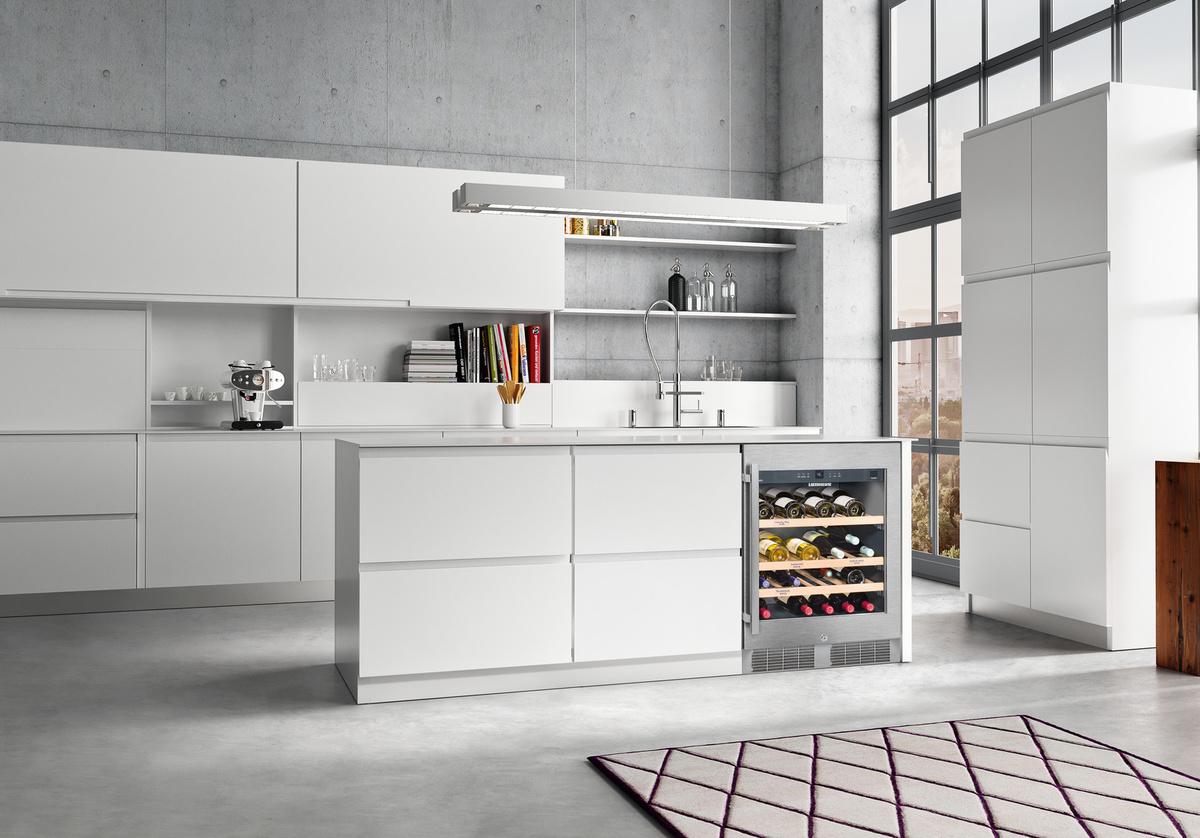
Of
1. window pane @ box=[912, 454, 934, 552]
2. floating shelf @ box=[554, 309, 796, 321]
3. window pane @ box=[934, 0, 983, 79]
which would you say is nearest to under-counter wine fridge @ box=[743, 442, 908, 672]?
window pane @ box=[912, 454, 934, 552]

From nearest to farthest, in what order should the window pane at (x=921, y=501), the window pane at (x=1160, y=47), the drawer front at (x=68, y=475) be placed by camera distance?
the window pane at (x=1160, y=47)
the drawer front at (x=68, y=475)
the window pane at (x=921, y=501)

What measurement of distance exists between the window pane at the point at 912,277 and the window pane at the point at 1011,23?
44.5 inches

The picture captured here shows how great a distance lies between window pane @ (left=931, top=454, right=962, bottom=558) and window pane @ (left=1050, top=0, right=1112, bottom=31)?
95.1 inches

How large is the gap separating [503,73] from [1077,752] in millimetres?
5252

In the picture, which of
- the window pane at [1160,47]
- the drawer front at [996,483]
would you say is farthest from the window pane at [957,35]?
the drawer front at [996,483]

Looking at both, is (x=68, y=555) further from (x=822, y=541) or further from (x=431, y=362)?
(x=822, y=541)

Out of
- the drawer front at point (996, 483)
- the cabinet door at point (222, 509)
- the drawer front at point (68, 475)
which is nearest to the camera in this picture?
the drawer front at point (996, 483)

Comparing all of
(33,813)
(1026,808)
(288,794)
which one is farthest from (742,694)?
(33,813)

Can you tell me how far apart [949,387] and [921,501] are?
721 mm

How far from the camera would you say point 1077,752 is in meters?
3.34

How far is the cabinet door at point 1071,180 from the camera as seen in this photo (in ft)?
15.5

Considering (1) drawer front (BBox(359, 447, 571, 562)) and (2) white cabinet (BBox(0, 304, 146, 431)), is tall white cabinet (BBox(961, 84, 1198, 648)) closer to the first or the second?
(1) drawer front (BBox(359, 447, 571, 562))

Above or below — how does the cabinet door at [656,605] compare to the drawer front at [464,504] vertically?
below

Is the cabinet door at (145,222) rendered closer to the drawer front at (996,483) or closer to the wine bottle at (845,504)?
the wine bottle at (845,504)
